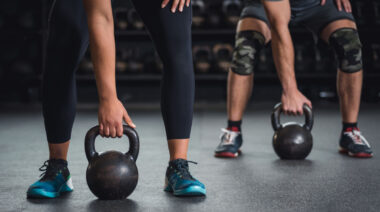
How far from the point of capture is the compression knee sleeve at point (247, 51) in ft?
6.60

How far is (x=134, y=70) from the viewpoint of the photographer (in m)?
4.64

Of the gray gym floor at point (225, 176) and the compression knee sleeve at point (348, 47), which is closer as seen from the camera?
the gray gym floor at point (225, 176)

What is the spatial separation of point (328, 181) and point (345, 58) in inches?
28.4

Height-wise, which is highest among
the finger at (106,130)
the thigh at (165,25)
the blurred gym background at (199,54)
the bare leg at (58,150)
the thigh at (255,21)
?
the thigh at (165,25)

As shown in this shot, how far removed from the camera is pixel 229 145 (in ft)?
6.41

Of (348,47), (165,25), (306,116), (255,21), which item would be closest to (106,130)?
(165,25)

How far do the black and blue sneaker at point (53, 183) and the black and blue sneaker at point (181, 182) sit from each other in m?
0.29

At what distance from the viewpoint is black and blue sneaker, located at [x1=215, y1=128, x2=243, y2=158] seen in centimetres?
192

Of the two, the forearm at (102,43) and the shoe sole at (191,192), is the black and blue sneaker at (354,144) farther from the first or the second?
the forearm at (102,43)

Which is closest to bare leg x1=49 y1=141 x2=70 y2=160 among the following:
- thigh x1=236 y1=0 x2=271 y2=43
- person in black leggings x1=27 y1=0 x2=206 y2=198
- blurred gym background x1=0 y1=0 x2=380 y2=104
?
person in black leggings x1=27 y1=0 x2=206 y2=198

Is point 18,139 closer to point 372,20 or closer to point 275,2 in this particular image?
point 275,2

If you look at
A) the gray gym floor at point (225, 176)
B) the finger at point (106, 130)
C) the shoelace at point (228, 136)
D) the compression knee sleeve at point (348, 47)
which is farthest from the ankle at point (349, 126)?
the finger at point (106, 130)

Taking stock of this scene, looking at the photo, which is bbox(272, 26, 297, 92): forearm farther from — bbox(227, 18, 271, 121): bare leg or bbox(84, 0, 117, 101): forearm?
bbox(84, 0, 117, 101): forearm

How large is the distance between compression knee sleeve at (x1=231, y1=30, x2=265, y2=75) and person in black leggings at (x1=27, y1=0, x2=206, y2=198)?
0.73 m
